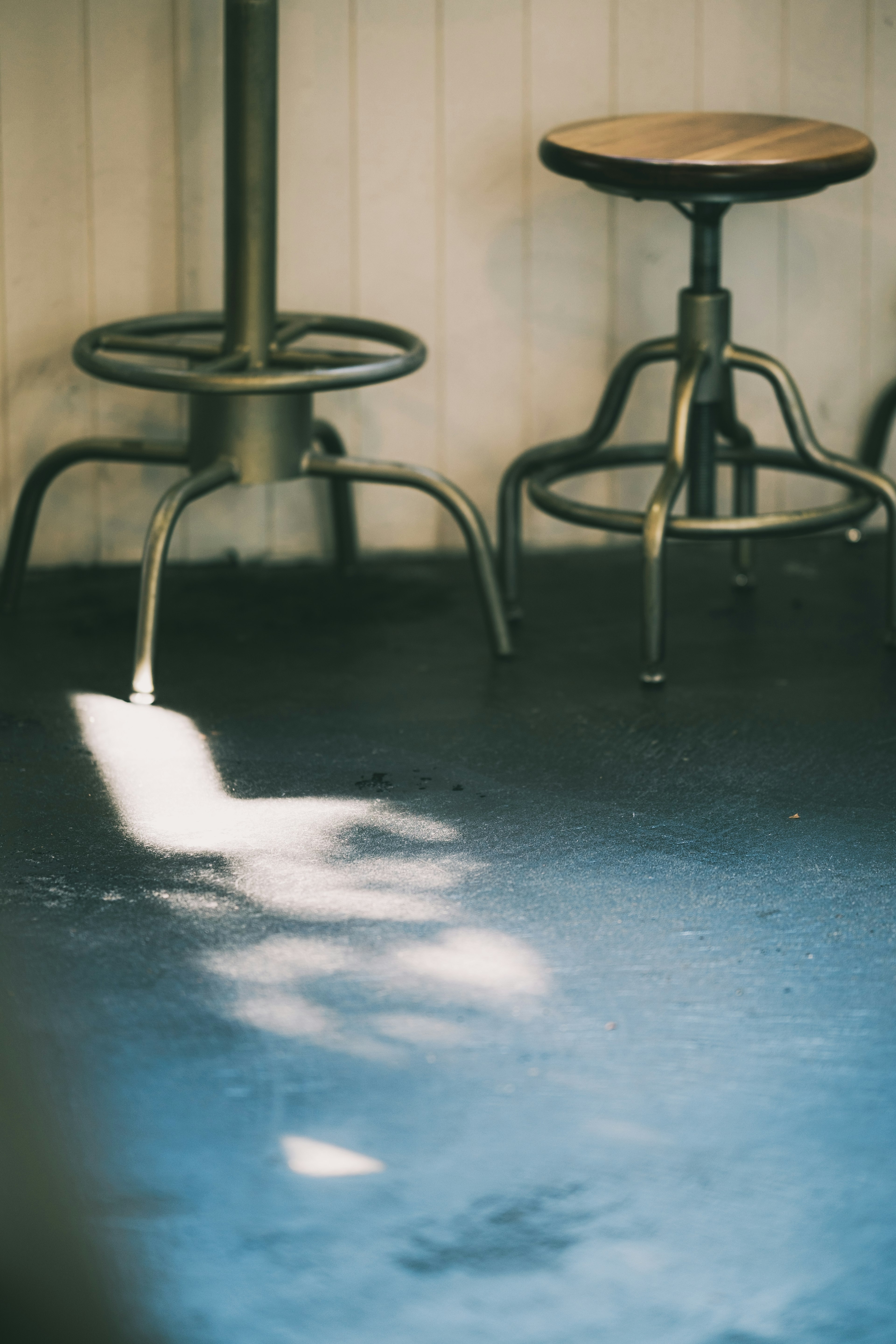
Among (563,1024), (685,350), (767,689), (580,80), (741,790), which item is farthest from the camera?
(580,80)

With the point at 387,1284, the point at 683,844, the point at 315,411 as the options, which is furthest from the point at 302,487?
the point at 387,1284

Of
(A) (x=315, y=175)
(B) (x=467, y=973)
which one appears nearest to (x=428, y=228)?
(A) (x=315, y=175)

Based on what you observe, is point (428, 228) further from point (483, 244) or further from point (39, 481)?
point (39, 481)

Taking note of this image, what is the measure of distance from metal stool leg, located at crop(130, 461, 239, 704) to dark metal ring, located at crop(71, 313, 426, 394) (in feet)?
0.45

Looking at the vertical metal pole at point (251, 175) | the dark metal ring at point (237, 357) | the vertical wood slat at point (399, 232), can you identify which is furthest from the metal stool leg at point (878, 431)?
the vertical metal pole at point (251, 175)

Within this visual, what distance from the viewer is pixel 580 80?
2.43 metres

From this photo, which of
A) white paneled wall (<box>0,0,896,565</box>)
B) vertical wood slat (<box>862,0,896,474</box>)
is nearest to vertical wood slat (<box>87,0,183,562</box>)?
white paneled wall (<box>0,0,896,565</box>)

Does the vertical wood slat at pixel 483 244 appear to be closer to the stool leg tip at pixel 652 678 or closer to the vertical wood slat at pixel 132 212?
the vertical wood slat at pixel 132 212

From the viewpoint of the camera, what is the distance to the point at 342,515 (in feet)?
8.05

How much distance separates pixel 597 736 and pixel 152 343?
75 cm

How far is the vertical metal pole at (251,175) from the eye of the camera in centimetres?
200

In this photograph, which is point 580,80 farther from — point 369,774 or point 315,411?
point 369,774

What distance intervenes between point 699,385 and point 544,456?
26 centimetres

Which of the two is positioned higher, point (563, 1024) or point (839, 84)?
point (839, 84)
